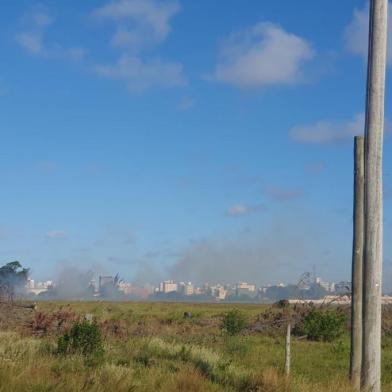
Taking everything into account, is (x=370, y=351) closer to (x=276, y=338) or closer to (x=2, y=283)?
(x=2, y=283)

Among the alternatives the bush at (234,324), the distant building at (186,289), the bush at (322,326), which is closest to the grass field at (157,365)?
the bush at (322,326)

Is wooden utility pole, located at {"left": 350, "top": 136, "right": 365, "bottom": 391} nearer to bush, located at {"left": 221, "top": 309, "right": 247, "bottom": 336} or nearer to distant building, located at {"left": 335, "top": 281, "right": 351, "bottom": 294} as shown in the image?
distant building, located at {"left": 335, "top": 281, "right": 351, "bottom": 294}

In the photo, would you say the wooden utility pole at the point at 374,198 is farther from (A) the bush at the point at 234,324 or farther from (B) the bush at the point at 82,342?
(A) the bush at the point at 234,324

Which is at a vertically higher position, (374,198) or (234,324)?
(374,198)

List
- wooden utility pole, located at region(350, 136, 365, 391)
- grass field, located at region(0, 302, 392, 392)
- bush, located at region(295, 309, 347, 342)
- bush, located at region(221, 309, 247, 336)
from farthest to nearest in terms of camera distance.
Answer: bush, located at region(221, 309, 247, 336), bush, located at region(295, 309, 347, 342), wooden utility pole, located at region(350, 136, 365, 391), grass field, located at region(0, 302, 392, 392)

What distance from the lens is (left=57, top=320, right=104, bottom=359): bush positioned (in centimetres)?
1508

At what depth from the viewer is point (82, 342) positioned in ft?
51.5

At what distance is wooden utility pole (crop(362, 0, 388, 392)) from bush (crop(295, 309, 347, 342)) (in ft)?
61.7

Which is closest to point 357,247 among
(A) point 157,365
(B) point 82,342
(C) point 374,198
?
(C) point 374,198

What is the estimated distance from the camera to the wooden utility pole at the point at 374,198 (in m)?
10.3

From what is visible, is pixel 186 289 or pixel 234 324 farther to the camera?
pixel 186 289

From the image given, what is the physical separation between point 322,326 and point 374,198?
19421 mm

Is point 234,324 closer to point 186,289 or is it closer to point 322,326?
point 322,326

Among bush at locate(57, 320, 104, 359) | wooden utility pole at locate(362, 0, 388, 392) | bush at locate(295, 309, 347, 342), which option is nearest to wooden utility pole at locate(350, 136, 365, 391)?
wooden utility pole at locate(362, 0, 388, 392)
